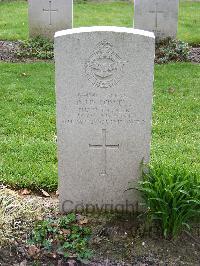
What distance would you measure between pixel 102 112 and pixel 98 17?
34.0 feet

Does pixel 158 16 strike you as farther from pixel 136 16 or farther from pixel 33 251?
pixel 33 251

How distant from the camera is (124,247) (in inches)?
169

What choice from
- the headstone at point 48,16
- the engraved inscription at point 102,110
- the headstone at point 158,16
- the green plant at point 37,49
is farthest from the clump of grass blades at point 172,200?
the headstone at point 48,16

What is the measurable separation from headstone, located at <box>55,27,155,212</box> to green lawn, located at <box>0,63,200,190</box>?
14.4 inches

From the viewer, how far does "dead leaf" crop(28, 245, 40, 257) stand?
4.13 meters

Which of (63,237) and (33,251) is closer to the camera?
(33,251)

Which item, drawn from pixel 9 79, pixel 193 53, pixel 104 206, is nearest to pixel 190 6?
pixel 193 53

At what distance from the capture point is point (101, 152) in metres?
4.55

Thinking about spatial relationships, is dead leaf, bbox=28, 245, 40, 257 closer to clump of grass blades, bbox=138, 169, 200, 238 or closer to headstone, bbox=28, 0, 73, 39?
clump of grass blades, bbox=138, 169, 200, 238

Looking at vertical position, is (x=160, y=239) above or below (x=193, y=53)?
below

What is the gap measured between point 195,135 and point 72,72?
9.25 feet

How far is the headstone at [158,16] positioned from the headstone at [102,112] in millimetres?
6795

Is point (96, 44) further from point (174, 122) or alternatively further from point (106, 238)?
point (174, 122)

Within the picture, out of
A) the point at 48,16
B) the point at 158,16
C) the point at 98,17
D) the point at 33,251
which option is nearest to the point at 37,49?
the point at 48,16
